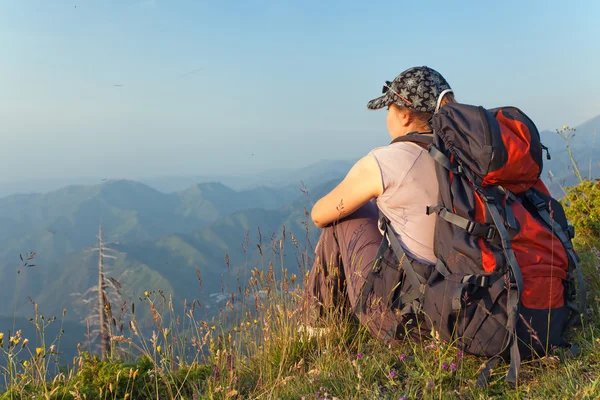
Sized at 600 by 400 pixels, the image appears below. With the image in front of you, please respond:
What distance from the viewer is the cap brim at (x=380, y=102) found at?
3.09 meters

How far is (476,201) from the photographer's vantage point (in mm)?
2410

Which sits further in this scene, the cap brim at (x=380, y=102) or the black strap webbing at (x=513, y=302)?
the cap brim at (x=380, y=102)

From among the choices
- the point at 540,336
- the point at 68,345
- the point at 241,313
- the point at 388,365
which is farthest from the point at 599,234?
the point at 68,345

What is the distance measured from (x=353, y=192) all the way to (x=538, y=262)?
117 centimetres

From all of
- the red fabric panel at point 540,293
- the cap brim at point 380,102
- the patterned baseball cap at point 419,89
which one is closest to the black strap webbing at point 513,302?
the red fabric panel at point 540,293

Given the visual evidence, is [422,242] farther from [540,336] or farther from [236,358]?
[236,358]

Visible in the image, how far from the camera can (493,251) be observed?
232 cm

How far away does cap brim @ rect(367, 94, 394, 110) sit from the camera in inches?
121

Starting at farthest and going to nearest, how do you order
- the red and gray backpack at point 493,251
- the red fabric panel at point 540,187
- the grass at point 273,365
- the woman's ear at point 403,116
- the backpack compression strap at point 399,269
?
the woman's ear at point 403,116 < the red fabric panel at point 540,187 < the backpack compression strap at point 399,269 < the red and gray backpack at point 493,251 < the grass at point 273,365

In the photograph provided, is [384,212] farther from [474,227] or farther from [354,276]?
[474,227]

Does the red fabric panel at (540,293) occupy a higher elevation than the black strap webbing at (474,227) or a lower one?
lower

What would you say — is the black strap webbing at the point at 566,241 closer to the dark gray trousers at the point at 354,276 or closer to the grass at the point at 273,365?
the grass at the point at 273,365

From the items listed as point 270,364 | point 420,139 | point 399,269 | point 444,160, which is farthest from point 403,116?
point 270,364

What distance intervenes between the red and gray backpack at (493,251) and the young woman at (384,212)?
157mm
